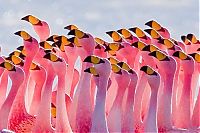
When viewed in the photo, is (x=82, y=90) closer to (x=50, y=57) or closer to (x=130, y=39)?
(x=50, y=57)

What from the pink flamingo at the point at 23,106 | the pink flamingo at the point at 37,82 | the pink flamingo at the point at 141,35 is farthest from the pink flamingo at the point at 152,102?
the pink flamingo at the point at 141,35

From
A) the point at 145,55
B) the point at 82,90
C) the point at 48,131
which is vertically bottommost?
the point at 48,131

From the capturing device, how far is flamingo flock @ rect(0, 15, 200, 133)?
37.4 ft

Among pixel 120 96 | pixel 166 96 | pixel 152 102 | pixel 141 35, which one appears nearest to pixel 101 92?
pixel 120 96

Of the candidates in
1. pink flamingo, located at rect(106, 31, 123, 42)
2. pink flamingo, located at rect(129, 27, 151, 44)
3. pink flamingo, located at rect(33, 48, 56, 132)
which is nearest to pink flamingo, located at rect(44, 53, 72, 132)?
pink flamingo, located at rect(33, 48, 56, 132)

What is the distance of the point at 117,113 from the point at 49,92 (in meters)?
1.27

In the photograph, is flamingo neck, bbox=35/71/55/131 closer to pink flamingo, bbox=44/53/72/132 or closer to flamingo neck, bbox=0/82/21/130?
pink flamingo, bbox=44/53/72/132

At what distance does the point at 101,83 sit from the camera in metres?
11.3

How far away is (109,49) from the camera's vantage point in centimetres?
1303

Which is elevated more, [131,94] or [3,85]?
[3,85]

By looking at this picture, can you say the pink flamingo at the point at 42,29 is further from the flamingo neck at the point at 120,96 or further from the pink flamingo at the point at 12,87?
the flamingo neck at the point at 120,96

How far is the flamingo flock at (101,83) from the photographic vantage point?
11.4 metres

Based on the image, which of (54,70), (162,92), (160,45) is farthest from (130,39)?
(54,70)

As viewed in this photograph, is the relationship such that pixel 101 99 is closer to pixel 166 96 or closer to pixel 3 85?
pixel 166 96
